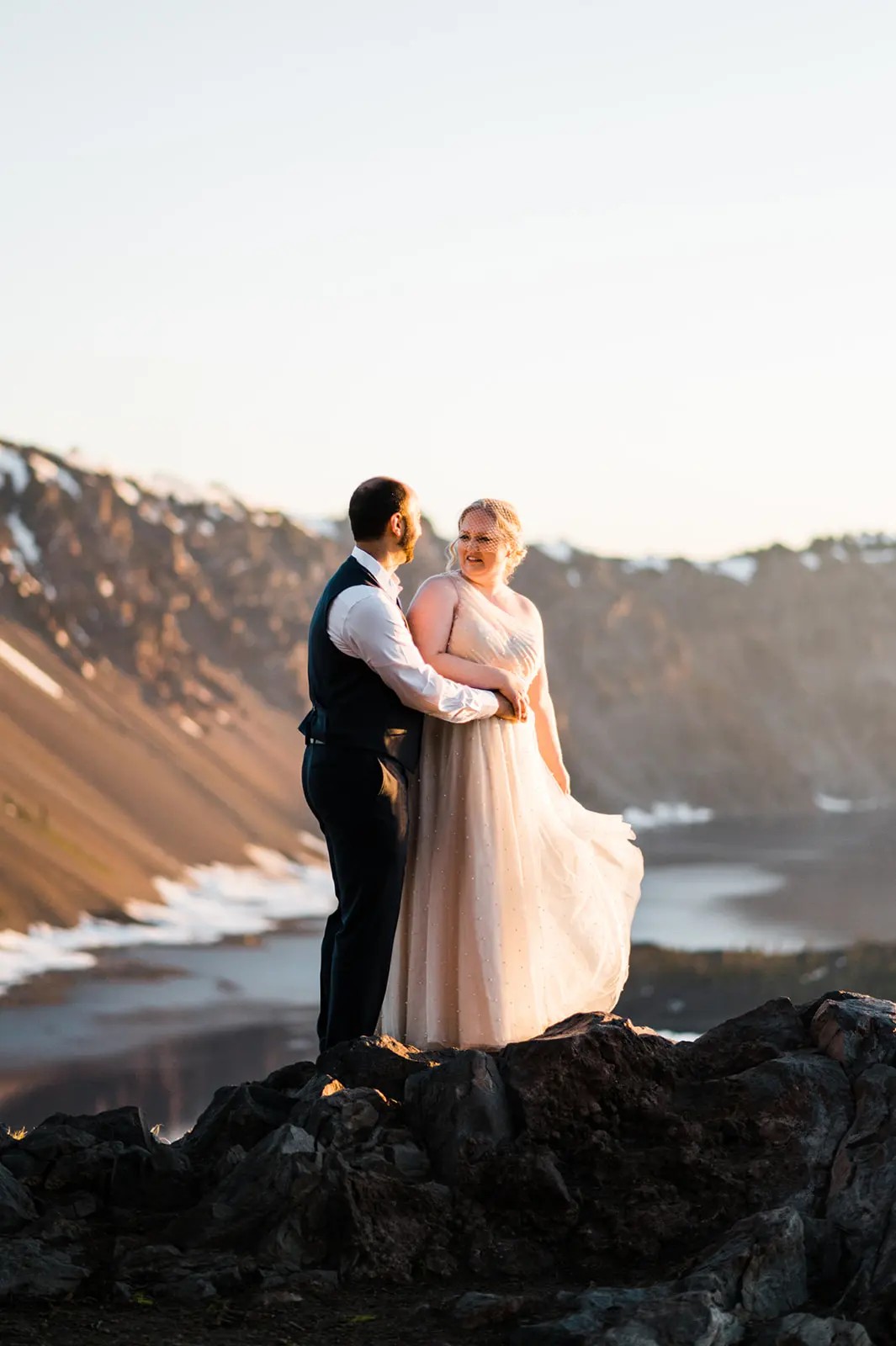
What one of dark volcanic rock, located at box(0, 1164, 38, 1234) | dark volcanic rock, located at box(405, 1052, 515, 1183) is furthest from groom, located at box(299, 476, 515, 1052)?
dark volcanic rock, located at box(0, 1164, 38, 1234)

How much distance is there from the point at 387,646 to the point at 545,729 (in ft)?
3.72

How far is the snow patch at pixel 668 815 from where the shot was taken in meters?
102

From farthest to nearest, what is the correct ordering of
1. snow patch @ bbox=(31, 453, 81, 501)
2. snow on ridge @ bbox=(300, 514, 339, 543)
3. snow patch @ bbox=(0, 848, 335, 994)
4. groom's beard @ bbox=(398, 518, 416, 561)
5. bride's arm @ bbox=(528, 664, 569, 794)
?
1. snow on ridge @ bbox=(300, 514, 339, 543)
2. snow patch @ bbox=(31, 453, 81, 501)
3. snow patch @ bbox=(0, 848, 335, 994)
4. bride's arm @ bbox=(528, 664, 569, 794)
5. groom's beard @ bbox=(398, 518, 416, 561)

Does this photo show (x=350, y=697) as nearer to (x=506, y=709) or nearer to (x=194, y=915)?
(x=506, y=709)

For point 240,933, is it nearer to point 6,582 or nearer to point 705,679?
point 6,582

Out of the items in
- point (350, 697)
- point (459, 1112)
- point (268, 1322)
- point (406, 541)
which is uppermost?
point (406, 541)

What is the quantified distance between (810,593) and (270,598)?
179 feet

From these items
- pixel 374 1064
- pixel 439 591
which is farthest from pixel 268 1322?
pixel 439 591

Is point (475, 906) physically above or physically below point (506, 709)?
below

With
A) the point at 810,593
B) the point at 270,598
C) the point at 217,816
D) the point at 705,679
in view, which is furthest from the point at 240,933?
the point at 810,593

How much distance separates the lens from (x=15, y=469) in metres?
73.7

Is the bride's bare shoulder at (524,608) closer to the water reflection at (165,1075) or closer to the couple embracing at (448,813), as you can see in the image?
the couple embracing at (448,813)

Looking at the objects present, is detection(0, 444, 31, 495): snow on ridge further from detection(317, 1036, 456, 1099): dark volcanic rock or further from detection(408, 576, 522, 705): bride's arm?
detection(317, 1036, 456, 1099): dark volcanic rock

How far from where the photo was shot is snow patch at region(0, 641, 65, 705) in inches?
2606
